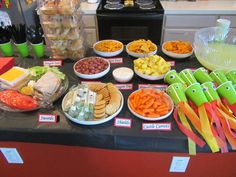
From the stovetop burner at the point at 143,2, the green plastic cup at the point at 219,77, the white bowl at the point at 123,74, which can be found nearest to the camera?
the green plastic cup at the point at 219,77

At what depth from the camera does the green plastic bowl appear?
1.02 m

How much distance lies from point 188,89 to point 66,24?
2.35 ft

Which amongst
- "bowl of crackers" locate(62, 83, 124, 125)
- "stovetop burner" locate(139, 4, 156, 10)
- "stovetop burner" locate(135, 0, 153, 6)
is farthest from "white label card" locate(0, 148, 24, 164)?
"stovetop burner" locate(135, 0, 153, 6)

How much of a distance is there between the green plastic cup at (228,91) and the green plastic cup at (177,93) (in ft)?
0.52

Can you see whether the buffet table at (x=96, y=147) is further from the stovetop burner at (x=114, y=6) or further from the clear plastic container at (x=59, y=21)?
the stovetop burner at (x=114, y=6)

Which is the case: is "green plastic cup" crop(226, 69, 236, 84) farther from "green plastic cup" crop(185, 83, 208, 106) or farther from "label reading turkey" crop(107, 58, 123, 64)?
"label reading turkey" crop(107, 58, 123, 64)

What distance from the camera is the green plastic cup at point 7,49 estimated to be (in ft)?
3.84

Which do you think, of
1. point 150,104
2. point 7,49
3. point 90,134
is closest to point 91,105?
point 90,134

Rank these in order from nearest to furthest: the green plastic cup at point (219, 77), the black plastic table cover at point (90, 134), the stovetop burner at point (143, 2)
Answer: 1. the black plastic table cover at point (90, 134)
2. the green plastic cup at point (219, 77)
3. the stovetop burner at point (143, 2)

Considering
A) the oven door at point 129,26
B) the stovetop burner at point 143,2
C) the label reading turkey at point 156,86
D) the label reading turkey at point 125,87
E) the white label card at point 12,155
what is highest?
the stovetop burner at point 143,2

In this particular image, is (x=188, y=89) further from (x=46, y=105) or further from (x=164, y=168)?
(x=46, y=105)

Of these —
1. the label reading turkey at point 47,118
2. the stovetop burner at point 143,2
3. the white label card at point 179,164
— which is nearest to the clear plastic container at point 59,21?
the label reading turkey at point 47,118

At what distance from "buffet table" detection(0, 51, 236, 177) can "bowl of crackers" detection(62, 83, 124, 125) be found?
1.4 inches

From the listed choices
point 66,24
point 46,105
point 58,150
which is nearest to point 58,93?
point 46,105
